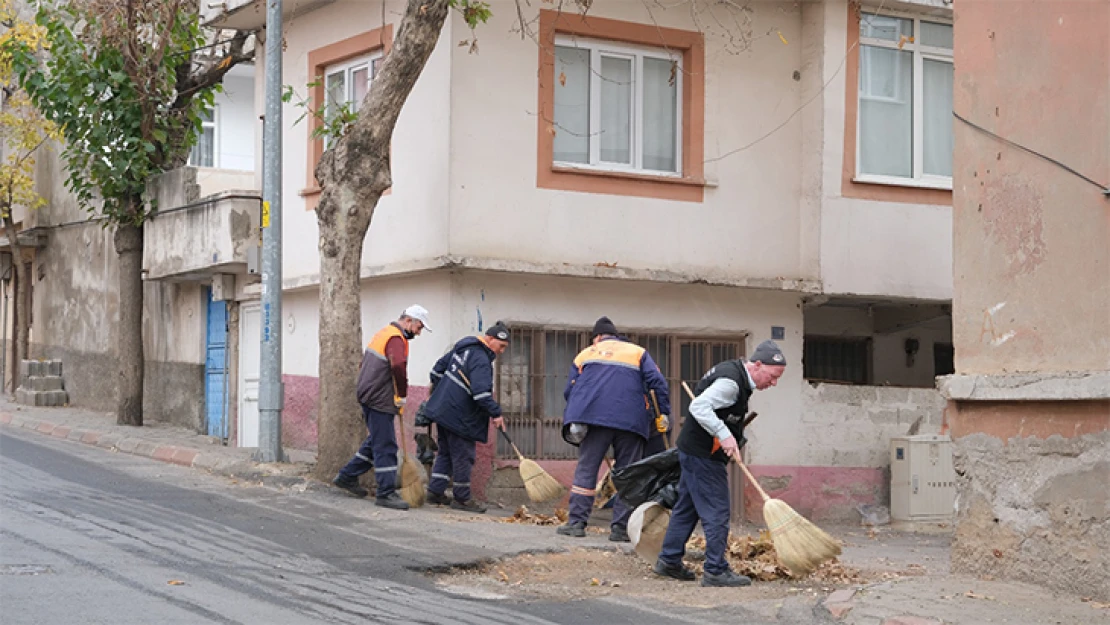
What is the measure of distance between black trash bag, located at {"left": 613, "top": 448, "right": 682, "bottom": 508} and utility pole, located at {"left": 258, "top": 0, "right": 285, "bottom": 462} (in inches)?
208

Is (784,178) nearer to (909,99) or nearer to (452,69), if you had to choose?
(909,99)

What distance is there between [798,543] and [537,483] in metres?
4.37

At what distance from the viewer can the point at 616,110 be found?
595 inches

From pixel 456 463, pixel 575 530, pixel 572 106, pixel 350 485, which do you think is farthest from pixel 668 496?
pixel 572 106

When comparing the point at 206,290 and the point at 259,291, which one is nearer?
the point at 259,291

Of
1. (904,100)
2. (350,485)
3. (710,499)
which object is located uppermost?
(904,100)

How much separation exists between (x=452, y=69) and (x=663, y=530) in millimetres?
6044

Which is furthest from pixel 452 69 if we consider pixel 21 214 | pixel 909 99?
pixel 21 214

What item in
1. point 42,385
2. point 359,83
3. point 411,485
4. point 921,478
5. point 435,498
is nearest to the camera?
point 411,485

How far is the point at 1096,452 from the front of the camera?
8680 mm

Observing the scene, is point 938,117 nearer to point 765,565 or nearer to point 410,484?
point 410,484

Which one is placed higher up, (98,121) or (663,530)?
(98,121)

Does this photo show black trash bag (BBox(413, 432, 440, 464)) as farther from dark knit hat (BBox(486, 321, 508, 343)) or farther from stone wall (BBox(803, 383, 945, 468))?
stone wall (BBox(803, 383, 945, 468))

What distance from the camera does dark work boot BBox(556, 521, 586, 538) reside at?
11.5m
